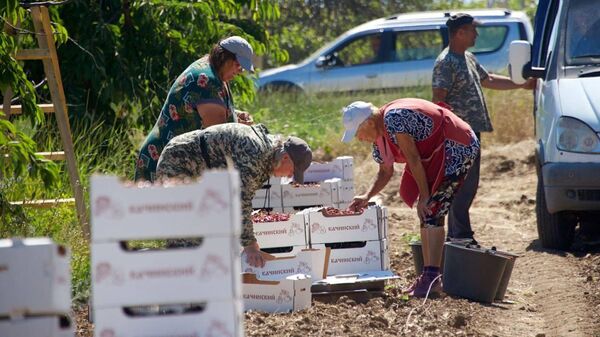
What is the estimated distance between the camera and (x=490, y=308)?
7770 mm

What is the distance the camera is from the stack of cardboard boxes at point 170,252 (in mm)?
4602

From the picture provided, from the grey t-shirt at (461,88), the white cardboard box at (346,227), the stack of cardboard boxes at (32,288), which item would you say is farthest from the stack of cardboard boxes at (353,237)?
the stack of cardboard boxes at (32,288)

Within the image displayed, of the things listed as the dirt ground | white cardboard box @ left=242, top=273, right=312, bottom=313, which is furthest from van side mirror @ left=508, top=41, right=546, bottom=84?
white cardboard box @ left=242, top=273, right=312, bottom=313

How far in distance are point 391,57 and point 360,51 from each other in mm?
1545

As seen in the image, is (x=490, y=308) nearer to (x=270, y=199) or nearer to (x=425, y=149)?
(x=425, y=149)

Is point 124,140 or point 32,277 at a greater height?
point 124,140

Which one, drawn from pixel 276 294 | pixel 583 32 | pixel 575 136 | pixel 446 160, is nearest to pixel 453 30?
pixel 583 32

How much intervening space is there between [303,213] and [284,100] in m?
11.6

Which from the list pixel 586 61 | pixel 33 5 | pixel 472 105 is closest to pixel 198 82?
pixel 33 5

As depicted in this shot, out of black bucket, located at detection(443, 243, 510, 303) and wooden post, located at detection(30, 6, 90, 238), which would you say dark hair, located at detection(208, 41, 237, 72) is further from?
black bucket, located at detection(443, 243, 510, 303)

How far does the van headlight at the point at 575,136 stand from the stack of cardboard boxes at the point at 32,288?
17.6 ft

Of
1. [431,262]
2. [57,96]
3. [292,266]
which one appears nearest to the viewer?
[292,266]

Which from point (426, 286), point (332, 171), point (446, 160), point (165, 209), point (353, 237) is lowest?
point (426, 286)

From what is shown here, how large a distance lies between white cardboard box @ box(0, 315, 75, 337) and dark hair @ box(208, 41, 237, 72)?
350 centimetres
